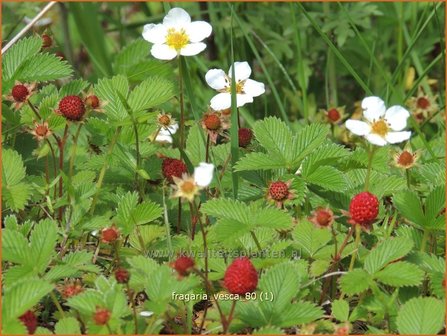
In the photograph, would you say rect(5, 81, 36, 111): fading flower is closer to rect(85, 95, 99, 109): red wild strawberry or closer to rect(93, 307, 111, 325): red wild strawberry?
rect(85, 95, 99, 109): red wild strawberry

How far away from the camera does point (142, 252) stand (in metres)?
1.95

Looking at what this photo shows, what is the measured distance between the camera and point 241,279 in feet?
5.24

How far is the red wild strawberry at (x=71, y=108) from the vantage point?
192cm

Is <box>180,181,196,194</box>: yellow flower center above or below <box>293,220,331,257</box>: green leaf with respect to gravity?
above

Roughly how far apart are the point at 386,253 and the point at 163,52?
70 cm

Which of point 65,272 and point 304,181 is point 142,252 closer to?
point 65,272

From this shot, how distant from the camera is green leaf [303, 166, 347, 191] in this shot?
1933 millimetres

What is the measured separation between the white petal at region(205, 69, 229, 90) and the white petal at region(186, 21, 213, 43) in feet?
0.30

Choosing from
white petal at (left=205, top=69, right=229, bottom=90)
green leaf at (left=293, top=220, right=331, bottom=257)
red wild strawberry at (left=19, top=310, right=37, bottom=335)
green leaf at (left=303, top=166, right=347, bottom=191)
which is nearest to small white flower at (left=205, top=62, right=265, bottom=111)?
white petal at (left=205, top=69, right=229, bottom=90)

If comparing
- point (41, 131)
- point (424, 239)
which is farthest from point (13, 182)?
point (424, 239)

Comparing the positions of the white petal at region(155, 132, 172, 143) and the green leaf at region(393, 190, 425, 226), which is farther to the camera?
the white petal at region(155, 132, 172, 143)

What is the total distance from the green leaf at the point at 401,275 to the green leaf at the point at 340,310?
0.08 m

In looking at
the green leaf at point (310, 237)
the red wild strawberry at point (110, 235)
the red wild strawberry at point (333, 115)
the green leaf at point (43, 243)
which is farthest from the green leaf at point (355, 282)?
the red wild strawberry at point (333, 115)

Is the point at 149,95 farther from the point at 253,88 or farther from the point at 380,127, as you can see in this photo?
the point at 380,127
